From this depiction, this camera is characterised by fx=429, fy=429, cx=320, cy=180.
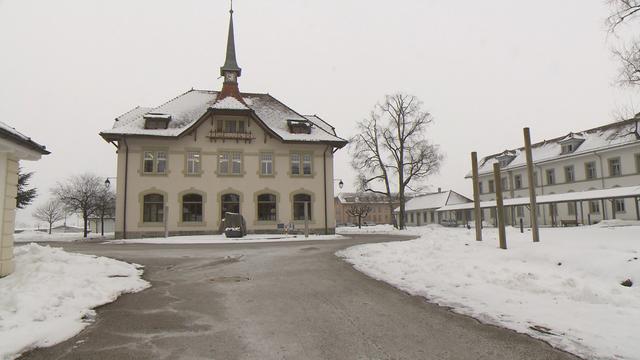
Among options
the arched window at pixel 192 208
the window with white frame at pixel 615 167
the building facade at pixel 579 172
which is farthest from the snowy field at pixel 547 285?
the window with white frame at pixel 615 167

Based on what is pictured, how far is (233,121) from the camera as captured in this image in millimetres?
32312

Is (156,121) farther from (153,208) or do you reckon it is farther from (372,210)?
(372,210)

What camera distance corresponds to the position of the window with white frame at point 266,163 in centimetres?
3250

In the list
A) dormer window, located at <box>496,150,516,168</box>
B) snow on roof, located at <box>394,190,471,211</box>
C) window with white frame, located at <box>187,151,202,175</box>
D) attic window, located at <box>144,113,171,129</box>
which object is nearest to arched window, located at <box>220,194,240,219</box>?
window with white frame, located at <box>187,151,202,175</box>

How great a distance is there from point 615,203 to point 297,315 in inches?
1654

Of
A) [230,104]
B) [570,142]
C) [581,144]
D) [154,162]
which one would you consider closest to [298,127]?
[230,104]

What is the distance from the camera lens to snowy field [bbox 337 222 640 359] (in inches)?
188

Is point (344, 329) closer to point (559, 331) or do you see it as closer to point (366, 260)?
point (559, 331)

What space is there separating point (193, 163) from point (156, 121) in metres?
4.11

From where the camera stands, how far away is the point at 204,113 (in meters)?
31.3

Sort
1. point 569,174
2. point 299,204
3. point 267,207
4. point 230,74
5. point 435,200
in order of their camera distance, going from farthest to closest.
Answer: point 435,200 < point 569,174 < point 230,74 < point 299,204 < point 267,207

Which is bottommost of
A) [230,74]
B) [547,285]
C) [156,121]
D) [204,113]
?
[547,285]

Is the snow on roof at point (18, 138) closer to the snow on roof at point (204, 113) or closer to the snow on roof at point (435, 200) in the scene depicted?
the snow on roof at point (204, 113)

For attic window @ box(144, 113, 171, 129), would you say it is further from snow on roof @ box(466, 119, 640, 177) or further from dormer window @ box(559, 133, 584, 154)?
dormer window @ box(559, 133, 584, 154)
